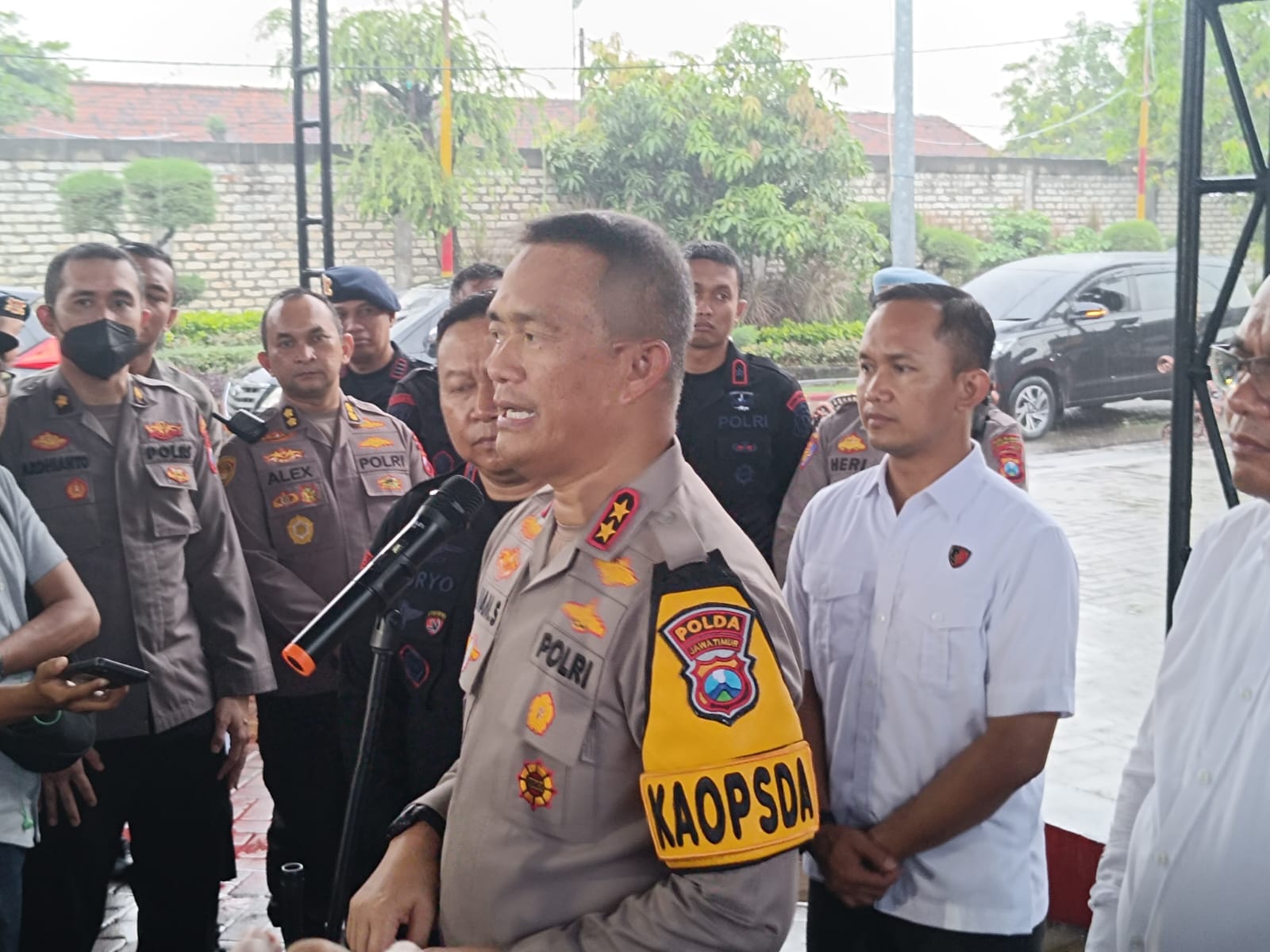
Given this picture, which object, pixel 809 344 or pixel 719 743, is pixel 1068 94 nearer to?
pixel 809 344

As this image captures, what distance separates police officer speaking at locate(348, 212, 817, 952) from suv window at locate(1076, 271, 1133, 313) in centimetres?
1110

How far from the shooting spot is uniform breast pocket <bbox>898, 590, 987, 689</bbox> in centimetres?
201

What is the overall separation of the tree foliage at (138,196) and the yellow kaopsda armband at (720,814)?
1531 centimetres

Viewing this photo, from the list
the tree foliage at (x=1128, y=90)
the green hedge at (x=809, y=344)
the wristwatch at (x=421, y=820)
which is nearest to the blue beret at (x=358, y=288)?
the wristwatch at (x=421, y=820)

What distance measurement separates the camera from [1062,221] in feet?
67.6

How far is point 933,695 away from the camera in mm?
2025

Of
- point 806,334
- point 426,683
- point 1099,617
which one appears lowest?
point 1099,617

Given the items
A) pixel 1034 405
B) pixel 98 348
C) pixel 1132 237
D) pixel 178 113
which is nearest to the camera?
pixel 98 348

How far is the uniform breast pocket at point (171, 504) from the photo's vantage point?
9.90 feet

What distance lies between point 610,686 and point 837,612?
898 mm

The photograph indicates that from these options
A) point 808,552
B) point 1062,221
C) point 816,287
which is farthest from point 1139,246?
point 808,552

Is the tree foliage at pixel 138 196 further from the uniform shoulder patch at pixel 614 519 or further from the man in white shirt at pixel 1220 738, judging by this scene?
the man in white shirt at pixel 1220 738

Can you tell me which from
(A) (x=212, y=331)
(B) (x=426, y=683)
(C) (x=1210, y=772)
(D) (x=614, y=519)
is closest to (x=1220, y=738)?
(C) (x=1210, y=772)

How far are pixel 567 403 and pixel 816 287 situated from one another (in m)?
15.2
